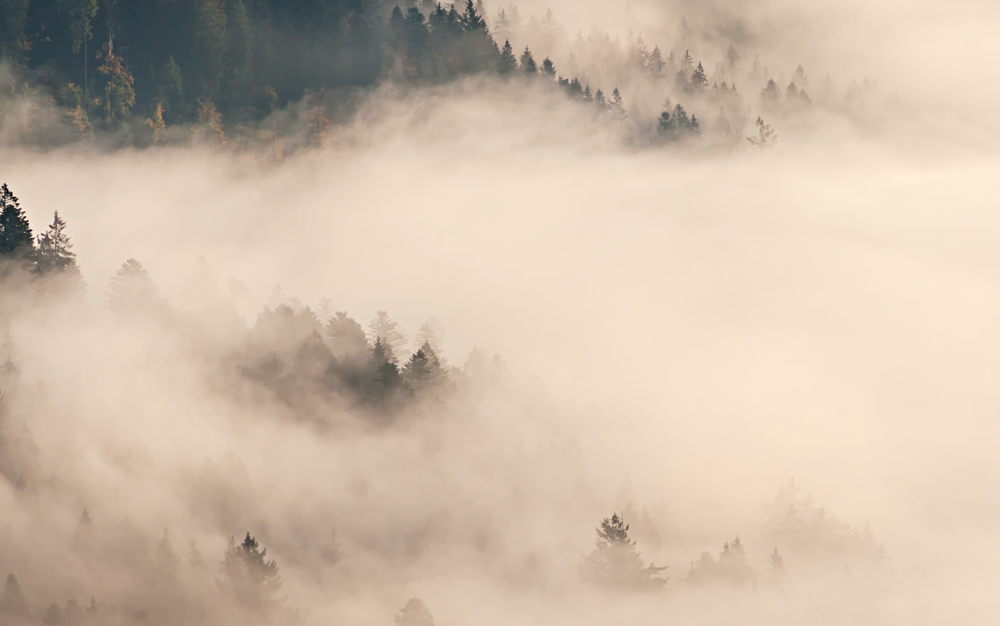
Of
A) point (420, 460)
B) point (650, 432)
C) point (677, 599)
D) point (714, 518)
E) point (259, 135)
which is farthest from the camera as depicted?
point (650, 432)

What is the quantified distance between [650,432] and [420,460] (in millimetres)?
81922

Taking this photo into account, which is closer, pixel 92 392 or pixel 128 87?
pixel 92 392

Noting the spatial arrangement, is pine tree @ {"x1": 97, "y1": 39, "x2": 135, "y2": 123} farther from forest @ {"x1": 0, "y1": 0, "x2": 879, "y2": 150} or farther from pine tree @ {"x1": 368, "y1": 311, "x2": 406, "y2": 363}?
pine tree @ {"x1": 368, "y1": 311, "x2": 406, "y2": 363}

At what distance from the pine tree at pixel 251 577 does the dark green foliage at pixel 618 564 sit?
27000 mm

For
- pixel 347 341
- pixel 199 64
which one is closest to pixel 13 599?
pixel 347 341

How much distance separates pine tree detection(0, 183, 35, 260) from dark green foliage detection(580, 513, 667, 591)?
53.5m

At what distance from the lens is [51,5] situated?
157 meters

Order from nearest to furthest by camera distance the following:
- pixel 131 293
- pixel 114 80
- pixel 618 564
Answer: pixel 618 564 → pixel 131 293 → pixel 114 80

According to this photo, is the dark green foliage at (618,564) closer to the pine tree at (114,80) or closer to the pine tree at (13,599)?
the pine tree at (13,599)

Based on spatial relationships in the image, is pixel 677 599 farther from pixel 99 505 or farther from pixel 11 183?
pixel 11 183

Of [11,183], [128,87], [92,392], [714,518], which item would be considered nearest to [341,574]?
[92,392]

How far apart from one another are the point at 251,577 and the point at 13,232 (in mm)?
34203

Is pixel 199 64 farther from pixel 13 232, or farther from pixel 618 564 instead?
pixel 618 564

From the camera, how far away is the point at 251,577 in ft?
314
